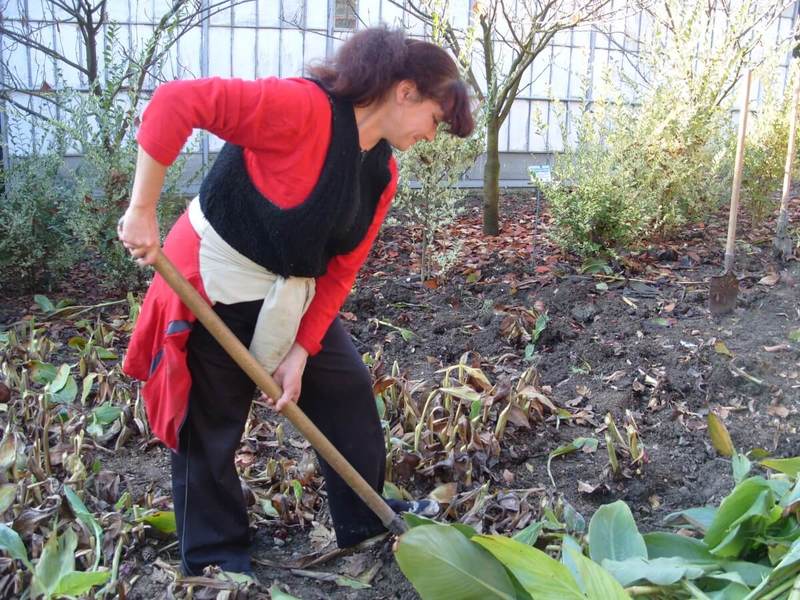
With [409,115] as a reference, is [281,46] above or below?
above

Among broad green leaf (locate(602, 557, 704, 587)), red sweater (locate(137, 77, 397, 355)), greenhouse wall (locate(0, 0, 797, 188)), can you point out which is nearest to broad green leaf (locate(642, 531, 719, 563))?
broad green leaf (locate(602, 557, 704, 587))

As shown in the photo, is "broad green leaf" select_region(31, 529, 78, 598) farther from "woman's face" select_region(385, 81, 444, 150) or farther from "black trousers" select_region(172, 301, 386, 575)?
"woman's face" select_region(385, 81, 444, 150)

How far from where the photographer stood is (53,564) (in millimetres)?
2215

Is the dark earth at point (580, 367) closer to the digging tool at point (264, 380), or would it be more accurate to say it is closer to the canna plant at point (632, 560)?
the digging tool at point (264, 380)

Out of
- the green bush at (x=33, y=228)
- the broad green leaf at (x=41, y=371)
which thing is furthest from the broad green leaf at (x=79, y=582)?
the green bush at (x=33, y=228)

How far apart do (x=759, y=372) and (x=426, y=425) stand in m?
1.59

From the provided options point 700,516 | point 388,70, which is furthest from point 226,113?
point 700,516

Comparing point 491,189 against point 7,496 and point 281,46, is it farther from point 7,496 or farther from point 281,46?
point 7,496

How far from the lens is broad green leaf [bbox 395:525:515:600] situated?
193cm

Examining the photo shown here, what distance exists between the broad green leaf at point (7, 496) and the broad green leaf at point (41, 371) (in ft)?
3.77

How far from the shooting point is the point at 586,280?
510 centimetres

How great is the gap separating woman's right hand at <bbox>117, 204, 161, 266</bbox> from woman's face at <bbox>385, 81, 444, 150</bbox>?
0.67 m

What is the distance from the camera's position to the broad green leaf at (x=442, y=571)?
6.32 feet

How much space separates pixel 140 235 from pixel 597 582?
1280 mm
